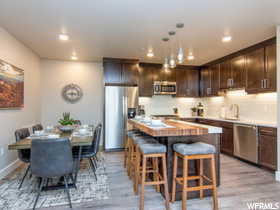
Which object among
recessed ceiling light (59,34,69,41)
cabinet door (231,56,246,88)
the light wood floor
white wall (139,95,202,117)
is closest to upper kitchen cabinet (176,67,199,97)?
white wall (139,95,202,117)

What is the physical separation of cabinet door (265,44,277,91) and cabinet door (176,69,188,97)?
2.42 metres

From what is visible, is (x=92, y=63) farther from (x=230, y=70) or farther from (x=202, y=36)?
(x=230, y=70)

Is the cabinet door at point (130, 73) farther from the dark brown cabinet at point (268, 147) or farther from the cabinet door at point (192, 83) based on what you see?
the dark brown cabinet at point (268, 147)

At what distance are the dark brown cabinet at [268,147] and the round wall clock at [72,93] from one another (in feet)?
14.9

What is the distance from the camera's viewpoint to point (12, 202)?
2176mm

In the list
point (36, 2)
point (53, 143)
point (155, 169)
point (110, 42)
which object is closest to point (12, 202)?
point (53, 143)

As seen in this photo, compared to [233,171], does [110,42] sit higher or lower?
higher

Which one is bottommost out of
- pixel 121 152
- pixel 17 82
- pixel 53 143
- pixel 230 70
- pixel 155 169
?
pixel 121 152

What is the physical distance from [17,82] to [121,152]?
287 centimetres

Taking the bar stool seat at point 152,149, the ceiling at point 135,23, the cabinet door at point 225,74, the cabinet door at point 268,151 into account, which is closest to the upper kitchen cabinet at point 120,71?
the ceiling at point 135,23

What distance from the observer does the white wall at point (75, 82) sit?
4.82m

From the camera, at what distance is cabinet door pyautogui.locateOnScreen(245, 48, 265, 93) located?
3.52 m

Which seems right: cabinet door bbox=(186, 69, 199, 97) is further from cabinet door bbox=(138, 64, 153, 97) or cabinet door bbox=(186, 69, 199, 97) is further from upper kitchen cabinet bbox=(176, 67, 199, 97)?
cabinet door bbox=(138, 64, 153, 97)

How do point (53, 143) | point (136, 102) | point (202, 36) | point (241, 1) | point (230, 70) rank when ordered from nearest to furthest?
point (53, 143)
point (241, 1)
point (202, 36)
point (230, 70)
point (136, 102)
